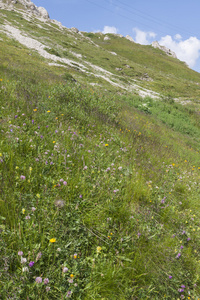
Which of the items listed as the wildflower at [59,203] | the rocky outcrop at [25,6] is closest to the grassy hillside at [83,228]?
the wildflower at [59,203]

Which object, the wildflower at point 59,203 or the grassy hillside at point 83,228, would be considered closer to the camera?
the grassy hillside at point 83,228

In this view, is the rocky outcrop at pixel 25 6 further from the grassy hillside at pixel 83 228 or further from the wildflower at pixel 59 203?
the wildflower at pixel 59 203

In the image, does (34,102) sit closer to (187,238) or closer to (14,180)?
(14,180)

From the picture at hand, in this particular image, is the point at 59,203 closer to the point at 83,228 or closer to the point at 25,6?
the point at 83,228

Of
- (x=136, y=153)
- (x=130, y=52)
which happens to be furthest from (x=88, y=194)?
(x=130, y=52)

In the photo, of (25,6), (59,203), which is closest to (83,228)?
(59,203)

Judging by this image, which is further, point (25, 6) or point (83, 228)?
point (25, 6)

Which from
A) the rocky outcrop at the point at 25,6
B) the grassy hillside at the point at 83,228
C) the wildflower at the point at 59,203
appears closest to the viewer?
the grassy hillside at the point at 83,228

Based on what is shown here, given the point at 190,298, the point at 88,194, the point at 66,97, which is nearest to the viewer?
the point at 190,298

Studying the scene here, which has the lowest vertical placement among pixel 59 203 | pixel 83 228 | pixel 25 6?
pixel 83 228

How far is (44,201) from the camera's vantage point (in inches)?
91.8

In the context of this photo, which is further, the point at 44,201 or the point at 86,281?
the point at 44,201

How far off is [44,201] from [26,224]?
43 centimetres

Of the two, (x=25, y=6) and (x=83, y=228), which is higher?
(x=25, y=6)
